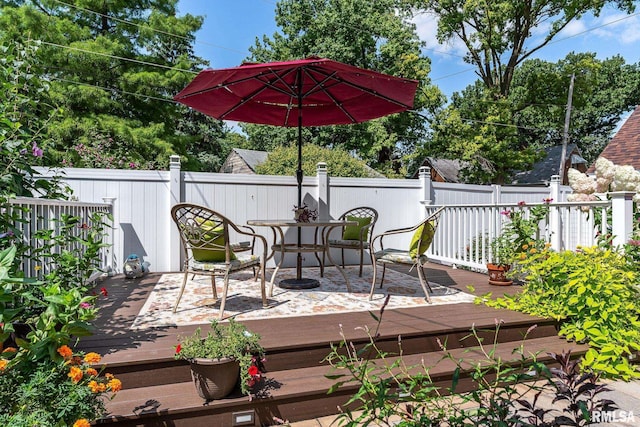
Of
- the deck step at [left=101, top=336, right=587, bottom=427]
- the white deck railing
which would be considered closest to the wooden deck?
the deck step at [left=101, top=336, right=587, bottom=427]

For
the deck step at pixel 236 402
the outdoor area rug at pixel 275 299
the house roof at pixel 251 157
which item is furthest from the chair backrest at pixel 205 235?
the house roof at pixel 251 157

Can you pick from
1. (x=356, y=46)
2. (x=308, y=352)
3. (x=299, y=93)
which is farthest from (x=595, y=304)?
(x=356, y=46)

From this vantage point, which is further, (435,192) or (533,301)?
(435,192)

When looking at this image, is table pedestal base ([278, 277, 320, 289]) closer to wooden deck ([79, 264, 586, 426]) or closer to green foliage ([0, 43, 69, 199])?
wooden deck ([79, 264, 586, 426])

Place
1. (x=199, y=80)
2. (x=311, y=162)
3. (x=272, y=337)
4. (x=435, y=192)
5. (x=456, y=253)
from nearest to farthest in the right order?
(x=272, y=337) → (x=199, y=80) → (x=456, y=253) → (x=435, y=192) → (x=311, y=162)

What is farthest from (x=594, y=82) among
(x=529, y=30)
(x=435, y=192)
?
(x=435, y=192)

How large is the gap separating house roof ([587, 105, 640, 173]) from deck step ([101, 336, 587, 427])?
9636 millimetres

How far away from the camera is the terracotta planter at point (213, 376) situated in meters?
1.90

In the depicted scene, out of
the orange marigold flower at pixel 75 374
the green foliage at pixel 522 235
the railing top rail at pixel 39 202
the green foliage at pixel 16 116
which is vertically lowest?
the orange marigold flower at pixel 75 374

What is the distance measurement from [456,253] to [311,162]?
6.40 m

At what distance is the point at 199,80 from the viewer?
11.3ft

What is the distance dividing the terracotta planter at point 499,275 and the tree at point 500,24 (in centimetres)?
1192

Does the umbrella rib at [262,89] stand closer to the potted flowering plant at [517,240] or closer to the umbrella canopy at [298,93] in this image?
the umbrella canopy at [298,93]

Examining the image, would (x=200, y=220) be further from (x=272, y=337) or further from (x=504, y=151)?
(x=504, y=151)
